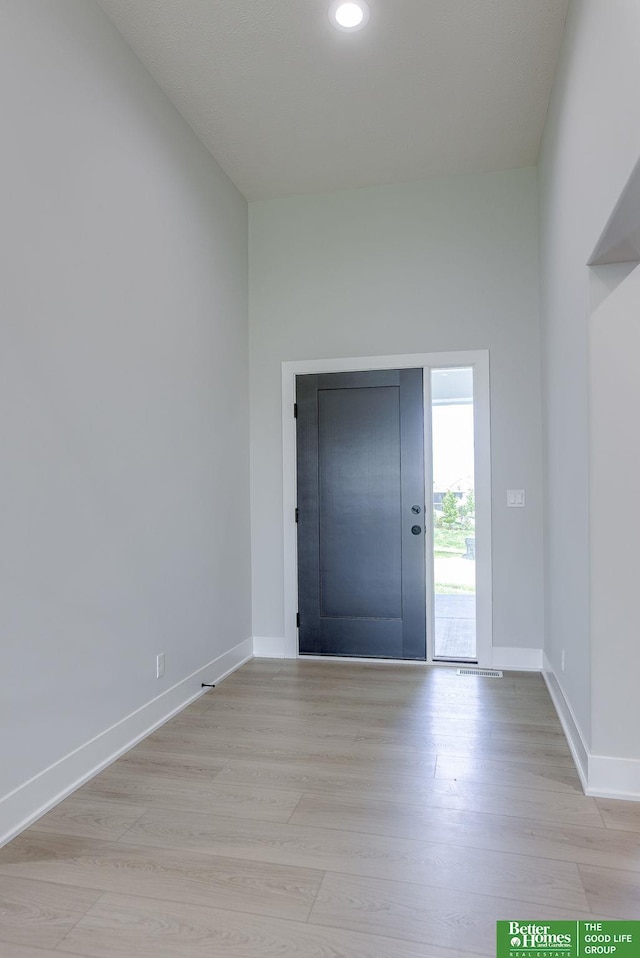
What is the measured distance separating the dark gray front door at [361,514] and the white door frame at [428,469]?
5 cm

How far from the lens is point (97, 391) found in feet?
8.69

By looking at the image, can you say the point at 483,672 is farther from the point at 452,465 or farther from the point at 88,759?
the point at 88,759

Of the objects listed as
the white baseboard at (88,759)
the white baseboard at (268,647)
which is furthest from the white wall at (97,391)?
the white baseboard at (268,647)

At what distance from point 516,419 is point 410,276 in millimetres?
1182

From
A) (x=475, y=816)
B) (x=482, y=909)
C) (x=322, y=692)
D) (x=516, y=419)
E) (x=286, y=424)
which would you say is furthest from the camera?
(x=286, y=424)

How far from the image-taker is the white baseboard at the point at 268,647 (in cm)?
441

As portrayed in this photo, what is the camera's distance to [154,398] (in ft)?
10.3

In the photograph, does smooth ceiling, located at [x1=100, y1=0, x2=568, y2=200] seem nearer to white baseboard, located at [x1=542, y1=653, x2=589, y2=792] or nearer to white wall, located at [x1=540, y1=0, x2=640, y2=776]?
white wall, located at [x1=540, y1=0, x2=640, y2=776]

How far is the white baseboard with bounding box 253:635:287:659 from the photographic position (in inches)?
174

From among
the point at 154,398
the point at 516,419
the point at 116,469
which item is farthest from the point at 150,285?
the point at 516,419

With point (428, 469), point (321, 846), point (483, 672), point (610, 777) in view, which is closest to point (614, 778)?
point (610, 777)

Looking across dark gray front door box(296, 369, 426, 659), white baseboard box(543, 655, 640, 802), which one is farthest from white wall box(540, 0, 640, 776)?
dark gray front door box(296, 369, 426, 659)

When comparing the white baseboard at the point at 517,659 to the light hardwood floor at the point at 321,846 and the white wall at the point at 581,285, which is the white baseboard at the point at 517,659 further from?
the light hardwood floor at the point at 321,846

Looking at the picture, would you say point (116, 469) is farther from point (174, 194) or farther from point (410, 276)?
point (410, 276)
